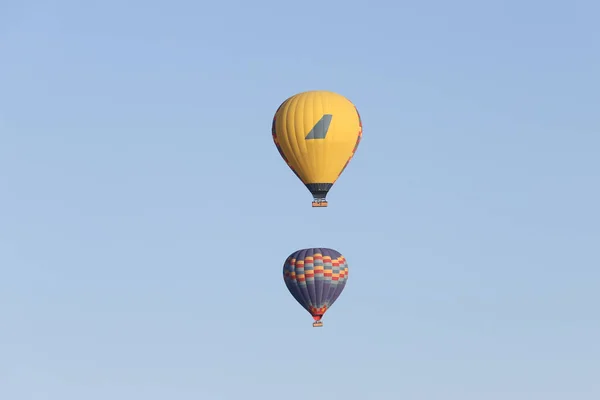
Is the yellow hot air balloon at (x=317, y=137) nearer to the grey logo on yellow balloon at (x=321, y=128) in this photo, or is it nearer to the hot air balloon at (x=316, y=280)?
the grey logo on yellow balloon at (x=321, y=128)

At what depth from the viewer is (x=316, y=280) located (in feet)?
561

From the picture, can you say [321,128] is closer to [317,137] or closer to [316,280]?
[317,137]

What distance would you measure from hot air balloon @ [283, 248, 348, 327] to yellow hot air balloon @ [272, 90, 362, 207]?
17.1ft

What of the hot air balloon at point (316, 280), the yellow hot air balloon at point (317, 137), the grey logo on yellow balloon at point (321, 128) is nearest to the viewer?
the grey logo on yellow balloon at point (321, 128)

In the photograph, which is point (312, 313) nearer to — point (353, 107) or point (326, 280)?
point (326, 280)

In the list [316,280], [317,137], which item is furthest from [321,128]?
[316,280]

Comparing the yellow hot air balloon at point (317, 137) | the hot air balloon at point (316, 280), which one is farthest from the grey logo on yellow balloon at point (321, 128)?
the hot air balloon at point (316, 280)

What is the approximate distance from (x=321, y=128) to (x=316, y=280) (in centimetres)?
1180

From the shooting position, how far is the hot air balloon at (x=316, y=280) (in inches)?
6727

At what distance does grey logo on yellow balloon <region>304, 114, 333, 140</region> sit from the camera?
166m

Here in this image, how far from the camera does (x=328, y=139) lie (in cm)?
16650

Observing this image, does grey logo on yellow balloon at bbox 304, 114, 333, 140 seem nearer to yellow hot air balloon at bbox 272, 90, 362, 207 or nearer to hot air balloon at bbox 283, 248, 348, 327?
yellow hot air balloon at bbox 272, 90, 362, 207

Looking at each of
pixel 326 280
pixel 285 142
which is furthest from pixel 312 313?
pixel 285 142

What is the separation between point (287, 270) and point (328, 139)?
11.5 metres
